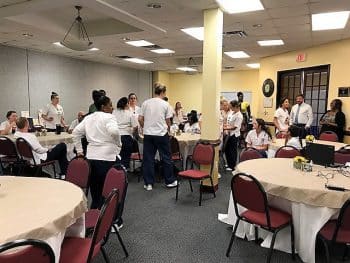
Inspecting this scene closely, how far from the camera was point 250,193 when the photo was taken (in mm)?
2504

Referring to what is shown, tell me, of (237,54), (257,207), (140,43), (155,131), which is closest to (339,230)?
(257,207)

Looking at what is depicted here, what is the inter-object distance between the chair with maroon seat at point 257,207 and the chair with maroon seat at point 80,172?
1.46m

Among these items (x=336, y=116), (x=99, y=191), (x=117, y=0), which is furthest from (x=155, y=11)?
(x=336, y=116)

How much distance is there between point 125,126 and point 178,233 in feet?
8.32

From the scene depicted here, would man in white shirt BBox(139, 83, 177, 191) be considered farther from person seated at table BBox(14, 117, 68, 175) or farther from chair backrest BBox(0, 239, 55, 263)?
chair backrest BBox(0, 239, 55, 263)

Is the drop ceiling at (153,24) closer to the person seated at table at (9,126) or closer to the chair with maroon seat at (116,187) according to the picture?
the person seated at table at (9,126)

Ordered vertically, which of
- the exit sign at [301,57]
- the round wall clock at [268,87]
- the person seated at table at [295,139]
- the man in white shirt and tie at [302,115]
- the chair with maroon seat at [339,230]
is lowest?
the chair with maroon seat at [339,230]

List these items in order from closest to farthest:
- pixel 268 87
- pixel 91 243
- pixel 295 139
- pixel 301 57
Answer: pixel 91 243
pixel 295 139
pixel 301 57
pixel 268 87

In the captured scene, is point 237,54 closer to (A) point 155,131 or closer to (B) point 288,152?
(A) point 155,131

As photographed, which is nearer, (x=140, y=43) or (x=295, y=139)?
(x=295, y=139)

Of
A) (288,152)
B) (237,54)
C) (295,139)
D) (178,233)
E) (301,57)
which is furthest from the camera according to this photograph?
(237,54)

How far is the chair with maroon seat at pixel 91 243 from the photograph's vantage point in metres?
1.84

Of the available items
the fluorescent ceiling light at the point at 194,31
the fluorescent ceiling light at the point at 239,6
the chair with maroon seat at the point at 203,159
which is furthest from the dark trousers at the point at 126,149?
the fluorescent ceiling light at the point at 239,6

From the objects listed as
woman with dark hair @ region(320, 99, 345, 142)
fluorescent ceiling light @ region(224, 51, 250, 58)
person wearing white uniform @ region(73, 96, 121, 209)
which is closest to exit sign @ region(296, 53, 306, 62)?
fluorescent ceiling light @ region(224, 51, 250, 58)
